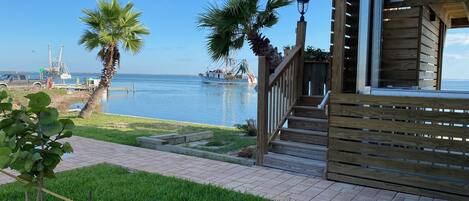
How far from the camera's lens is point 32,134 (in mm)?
1982

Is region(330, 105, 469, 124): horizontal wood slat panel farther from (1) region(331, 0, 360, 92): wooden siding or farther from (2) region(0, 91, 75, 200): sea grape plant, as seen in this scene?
(2) region(0, 91, 75, 200): sea grape plant

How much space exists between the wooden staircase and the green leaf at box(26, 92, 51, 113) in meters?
3.96

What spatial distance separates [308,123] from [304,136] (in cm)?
28

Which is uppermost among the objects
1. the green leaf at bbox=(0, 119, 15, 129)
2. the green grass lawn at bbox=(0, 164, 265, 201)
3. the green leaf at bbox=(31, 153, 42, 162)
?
the green leaf at bbox=(0, 119, 15, 129)

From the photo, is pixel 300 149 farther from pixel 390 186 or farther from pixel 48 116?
pixel 48 116

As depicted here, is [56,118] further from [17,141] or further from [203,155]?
[203,155]

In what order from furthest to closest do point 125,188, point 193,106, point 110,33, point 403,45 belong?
point 193,106
point 110,33
point 403,45
point 125,188

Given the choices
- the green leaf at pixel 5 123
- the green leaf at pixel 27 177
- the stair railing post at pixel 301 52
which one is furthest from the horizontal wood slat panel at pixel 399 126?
the green leaf at pixel 5 123

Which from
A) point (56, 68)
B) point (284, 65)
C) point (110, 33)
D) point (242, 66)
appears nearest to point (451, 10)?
point (284, 65)

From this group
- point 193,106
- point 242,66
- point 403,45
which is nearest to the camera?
point 403,45

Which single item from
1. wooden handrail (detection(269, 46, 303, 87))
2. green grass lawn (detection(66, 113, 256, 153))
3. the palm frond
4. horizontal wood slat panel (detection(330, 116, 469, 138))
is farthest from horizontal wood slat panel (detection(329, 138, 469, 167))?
the palm frond

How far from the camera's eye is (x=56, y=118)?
197cm

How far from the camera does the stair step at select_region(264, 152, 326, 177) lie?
5281 millimetres

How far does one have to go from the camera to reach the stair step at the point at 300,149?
5574 mm
